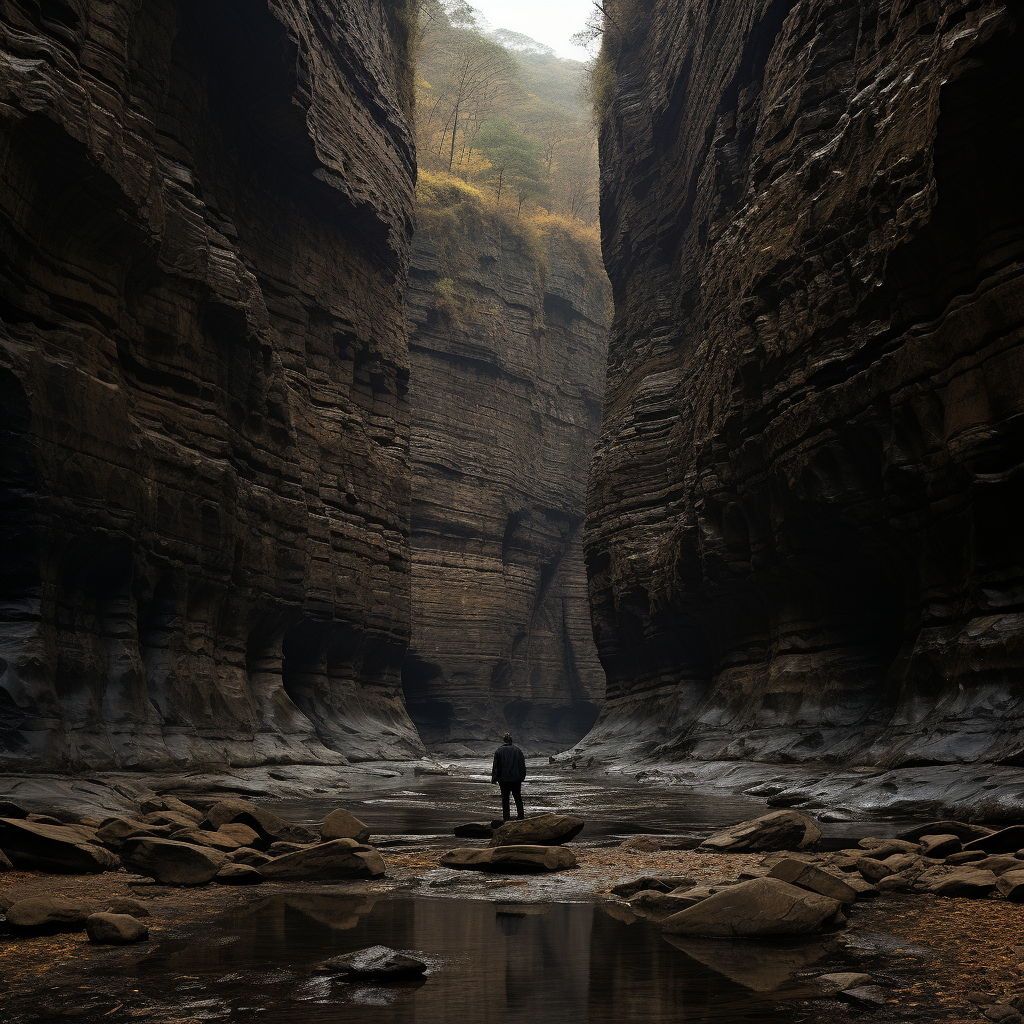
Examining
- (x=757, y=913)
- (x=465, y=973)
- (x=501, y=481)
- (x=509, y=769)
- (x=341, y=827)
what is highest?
(x=501, y=481)

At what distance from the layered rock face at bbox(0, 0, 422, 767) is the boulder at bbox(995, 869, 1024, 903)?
11.4m

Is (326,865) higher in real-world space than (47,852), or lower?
lower

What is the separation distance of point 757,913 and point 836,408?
547 inches

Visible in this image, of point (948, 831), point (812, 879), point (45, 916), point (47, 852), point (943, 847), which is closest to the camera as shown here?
point (45, 916)

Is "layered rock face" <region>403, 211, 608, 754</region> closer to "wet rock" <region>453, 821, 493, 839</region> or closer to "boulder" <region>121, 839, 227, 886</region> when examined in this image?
"wet rock" <region>453, 821, 493, 839</region>

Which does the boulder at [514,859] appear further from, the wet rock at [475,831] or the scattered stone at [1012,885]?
the scattered stone at [1012,885]

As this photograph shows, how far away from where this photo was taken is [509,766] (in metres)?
10.7

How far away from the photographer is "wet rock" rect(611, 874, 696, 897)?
6.02 m

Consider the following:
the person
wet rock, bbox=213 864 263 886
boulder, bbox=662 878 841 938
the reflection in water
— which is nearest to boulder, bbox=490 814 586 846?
the person

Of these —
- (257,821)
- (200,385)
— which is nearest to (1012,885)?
(257,821)

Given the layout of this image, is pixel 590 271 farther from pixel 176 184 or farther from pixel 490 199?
pixel 176 184

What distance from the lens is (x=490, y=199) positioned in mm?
65312

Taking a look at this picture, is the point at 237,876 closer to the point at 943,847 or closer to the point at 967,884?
the point at 967,884

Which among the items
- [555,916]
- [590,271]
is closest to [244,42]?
[555,916]
